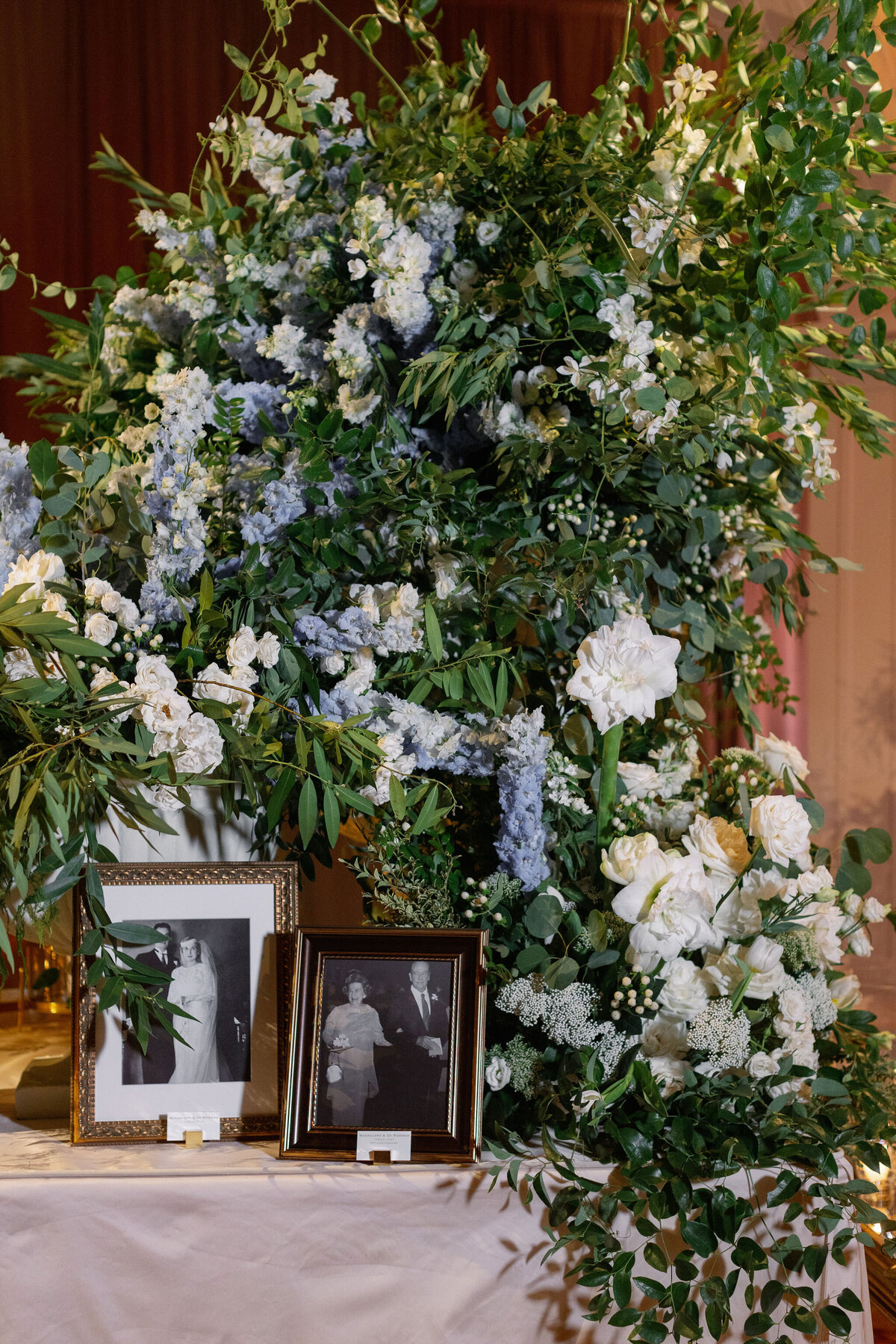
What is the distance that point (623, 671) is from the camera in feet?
3.24

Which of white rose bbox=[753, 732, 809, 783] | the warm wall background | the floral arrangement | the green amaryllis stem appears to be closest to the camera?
the floral arrangement

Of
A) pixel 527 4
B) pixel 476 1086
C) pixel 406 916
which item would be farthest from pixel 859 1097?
pixel 527 4

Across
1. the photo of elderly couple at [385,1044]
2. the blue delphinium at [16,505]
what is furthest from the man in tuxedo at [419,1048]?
the blue delphinium at [16,505]

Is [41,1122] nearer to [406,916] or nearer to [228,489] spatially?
[406,916]

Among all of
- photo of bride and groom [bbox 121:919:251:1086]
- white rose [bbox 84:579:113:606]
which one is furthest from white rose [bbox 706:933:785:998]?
white rose [bbox 84:579:113:606]

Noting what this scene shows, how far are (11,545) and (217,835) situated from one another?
14.7 inches

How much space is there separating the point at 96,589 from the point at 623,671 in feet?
1.71

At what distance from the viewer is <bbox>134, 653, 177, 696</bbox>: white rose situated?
0.95 meters

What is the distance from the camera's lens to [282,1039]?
1.04 m

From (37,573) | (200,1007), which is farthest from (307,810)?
(37,573)

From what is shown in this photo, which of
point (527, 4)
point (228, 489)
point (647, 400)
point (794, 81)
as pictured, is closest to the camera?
point (794, 81)

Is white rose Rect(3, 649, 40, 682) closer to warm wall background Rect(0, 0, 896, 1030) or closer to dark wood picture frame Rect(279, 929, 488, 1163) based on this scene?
dark wood picture frame Rect(279, 929, 488, 1163)

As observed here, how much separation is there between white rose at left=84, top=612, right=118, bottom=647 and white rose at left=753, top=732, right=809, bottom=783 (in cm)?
76

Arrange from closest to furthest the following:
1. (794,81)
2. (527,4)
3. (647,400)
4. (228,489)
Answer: (794,81) < (647,400) < (228,489) < (527,4)
